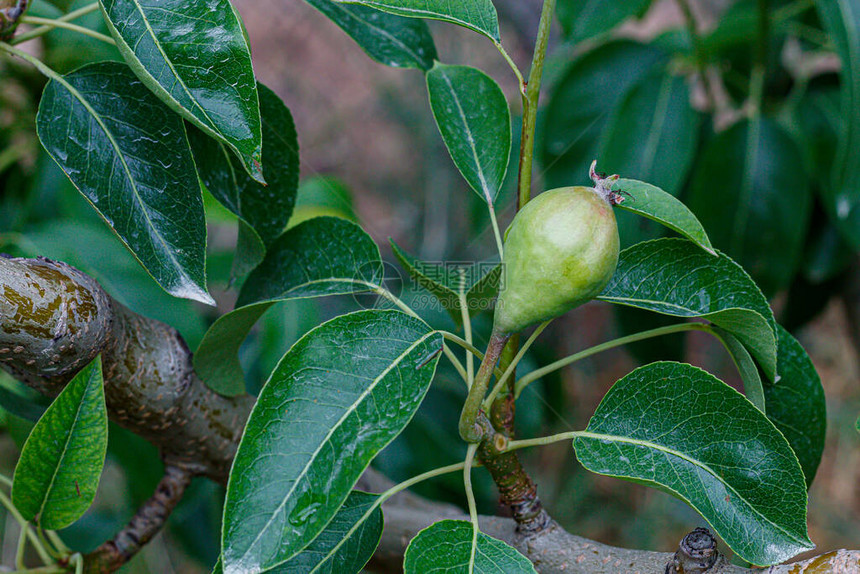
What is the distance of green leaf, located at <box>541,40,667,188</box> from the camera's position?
1.01 metres

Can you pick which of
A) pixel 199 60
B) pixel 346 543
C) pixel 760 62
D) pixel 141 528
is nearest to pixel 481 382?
pixel 346 543

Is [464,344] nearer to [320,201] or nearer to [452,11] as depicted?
[452,11]

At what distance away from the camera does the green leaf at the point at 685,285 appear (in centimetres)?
47

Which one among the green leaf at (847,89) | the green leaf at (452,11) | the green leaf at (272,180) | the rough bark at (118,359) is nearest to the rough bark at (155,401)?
the rough bark at (118,359)

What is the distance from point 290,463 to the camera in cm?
37

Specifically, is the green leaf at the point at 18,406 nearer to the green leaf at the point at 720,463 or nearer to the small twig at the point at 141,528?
the small twig at the point at 141,528

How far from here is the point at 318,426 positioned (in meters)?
0.38

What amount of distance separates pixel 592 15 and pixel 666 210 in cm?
62

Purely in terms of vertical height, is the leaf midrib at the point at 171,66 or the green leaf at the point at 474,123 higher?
the leaf midrib at the point at 171,66

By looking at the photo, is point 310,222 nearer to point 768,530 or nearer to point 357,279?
point 357,279

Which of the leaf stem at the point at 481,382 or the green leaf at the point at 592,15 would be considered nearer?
the leaf stem at the point at 481,382

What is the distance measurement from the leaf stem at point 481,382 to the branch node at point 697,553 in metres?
0.15

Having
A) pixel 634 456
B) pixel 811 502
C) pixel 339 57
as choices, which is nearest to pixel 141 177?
pixel 634 456

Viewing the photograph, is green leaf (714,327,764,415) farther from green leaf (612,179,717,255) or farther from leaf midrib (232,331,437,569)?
leaf midrib (232,331,437,569)
